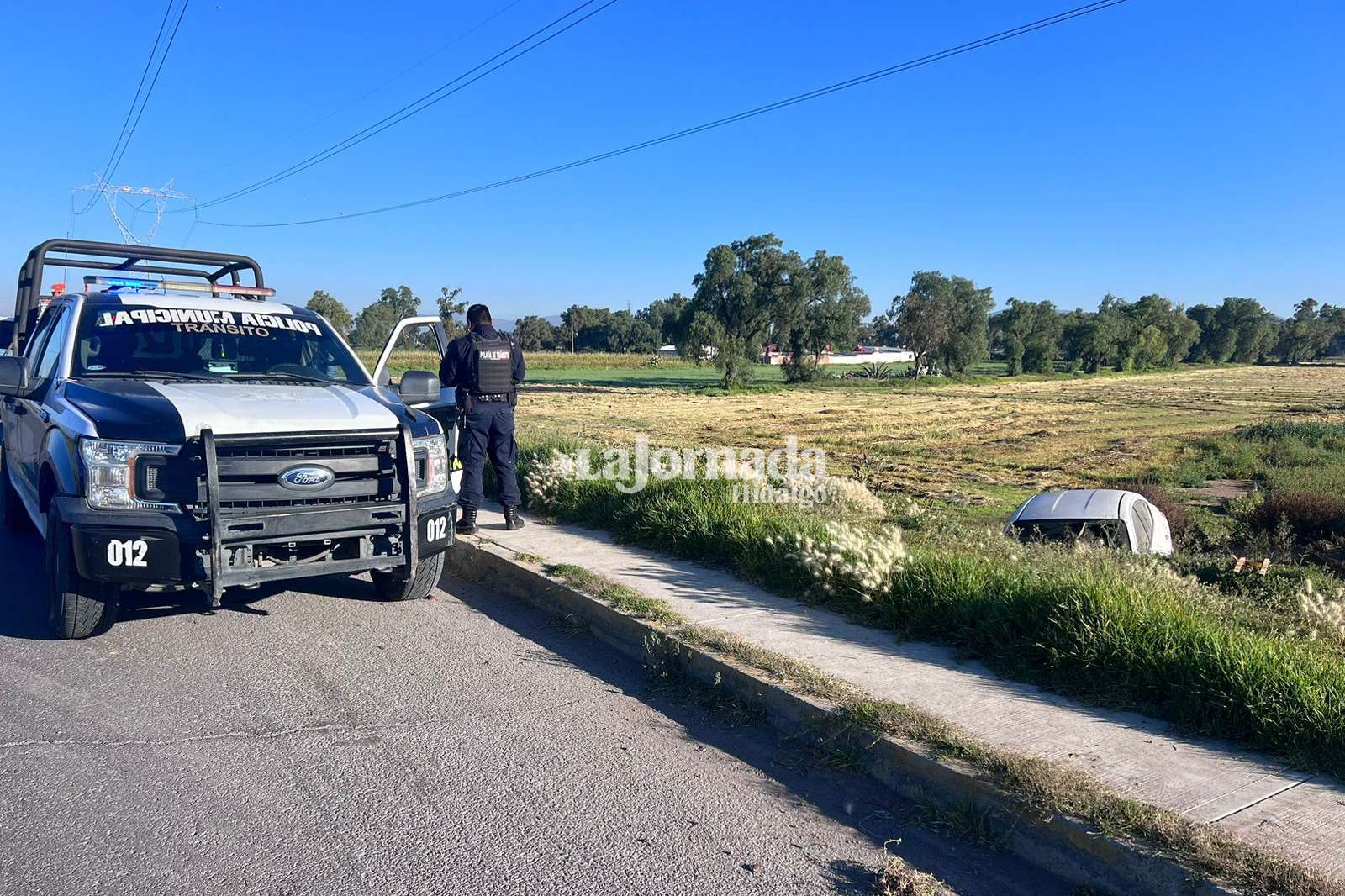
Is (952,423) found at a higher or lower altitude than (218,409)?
lower

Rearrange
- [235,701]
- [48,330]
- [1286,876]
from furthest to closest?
[48,330] → [235,701] → [1286,876]

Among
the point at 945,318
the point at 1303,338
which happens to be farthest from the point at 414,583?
the point at 1303,338

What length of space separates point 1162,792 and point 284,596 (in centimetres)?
554

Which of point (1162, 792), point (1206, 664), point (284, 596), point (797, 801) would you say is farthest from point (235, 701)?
point (1206, 664)

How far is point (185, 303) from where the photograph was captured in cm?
674

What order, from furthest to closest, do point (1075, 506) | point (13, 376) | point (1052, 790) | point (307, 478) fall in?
point (1075, 506)
point (13, 376)
point (307, 478)
point (1052, 790)

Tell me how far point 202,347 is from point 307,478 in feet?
6.49

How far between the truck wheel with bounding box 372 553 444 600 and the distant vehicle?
598 centimetres

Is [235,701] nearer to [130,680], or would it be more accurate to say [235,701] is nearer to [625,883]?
[130,680]

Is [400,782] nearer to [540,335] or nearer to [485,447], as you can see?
[485,447]

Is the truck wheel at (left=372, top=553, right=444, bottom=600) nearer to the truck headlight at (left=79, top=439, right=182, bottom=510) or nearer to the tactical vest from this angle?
the truck headlight at (left=79, top=439, right=182, bottom=510)

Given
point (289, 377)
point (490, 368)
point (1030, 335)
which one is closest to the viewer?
point (289, 377)

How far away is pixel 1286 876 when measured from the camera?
285 cm

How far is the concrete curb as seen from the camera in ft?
10.0
